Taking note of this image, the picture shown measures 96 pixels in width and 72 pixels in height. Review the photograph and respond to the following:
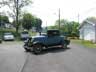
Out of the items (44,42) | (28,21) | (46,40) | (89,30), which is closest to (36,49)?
(44,42)

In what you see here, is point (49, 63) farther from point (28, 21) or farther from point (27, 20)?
point (28, 21)

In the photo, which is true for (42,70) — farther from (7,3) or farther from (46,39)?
(7,3)

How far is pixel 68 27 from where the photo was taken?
7300 centimetres

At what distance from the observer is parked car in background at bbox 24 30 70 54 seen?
19.9 meters

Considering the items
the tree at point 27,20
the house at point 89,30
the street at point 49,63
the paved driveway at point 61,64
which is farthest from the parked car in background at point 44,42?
the tree at point 27,20

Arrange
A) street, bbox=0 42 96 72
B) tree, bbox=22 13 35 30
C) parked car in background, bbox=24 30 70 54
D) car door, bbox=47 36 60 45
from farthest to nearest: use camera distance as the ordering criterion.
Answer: tree, bbox=22 13 35 30, car door, bbox=47 36 60 45, parked car in background, bbox=24 30 70 54, street, bbox=0 42 96 72

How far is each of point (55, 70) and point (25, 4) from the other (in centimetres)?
4564

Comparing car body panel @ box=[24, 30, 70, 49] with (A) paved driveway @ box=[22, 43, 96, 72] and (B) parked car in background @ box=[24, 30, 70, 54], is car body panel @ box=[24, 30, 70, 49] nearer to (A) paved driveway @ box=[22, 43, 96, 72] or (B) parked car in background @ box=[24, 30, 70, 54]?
(B) parked car in background @ box=[24, 30, 70, 54]

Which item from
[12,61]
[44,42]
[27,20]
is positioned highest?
[27,20]

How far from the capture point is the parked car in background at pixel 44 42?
19858 millimetres

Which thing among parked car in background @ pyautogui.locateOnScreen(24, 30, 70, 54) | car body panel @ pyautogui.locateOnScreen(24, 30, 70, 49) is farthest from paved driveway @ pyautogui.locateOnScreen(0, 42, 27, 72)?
car body panel @ pyautogui.locateOnScreen(24, 30, 70, 49)

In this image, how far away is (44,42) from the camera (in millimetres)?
20578

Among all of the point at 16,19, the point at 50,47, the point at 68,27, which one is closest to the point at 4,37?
the point at 16,19

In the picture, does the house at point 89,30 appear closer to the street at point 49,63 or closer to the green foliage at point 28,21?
the green foliage at point 28,21
